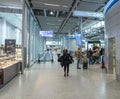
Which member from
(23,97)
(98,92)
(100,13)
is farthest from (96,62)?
(23,97)

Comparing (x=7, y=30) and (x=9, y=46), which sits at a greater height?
(x=7, y=30)

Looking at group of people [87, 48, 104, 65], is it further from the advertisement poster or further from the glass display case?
the advertisement poster

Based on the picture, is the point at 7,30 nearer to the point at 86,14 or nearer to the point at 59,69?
the point at 59,69

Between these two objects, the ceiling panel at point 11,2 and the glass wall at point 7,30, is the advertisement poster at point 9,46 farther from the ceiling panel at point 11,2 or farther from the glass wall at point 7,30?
the glass wall at point 7,30

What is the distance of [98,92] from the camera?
6.02m

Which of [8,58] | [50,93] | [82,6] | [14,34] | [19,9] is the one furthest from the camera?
[14,34]

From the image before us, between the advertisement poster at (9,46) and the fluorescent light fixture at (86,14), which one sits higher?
the fluorescent light fixture at (86,14)

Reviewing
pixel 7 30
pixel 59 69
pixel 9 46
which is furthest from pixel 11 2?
pixel 7 30

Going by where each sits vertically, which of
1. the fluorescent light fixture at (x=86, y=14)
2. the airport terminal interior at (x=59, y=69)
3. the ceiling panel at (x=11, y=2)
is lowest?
the airport terminal interior at (x=59, y=69)

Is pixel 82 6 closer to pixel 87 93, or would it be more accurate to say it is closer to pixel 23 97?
pixel 87 93

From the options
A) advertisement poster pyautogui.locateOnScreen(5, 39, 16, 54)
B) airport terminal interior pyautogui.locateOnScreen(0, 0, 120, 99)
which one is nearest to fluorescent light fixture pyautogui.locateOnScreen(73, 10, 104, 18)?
airport terminal interior pyautogui.locateOnScreen(0, 0, 120, 99)

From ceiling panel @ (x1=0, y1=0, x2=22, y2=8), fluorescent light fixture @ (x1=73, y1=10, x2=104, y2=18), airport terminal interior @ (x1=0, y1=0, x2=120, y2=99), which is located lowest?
airport terminal interior @ (x1=0, y1=0, x2=120, y2=99)

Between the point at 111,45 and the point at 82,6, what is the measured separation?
4050 millimetres

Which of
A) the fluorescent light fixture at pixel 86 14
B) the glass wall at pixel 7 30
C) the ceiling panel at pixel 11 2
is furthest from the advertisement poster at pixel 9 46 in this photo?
the fluorescent light fixture at pixel 86 14
